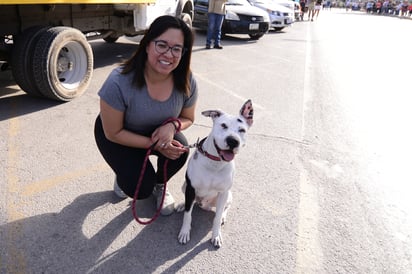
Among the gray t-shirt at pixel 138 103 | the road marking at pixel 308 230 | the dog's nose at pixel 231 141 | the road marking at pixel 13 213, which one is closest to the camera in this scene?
the dog's nose at pixel 231 141

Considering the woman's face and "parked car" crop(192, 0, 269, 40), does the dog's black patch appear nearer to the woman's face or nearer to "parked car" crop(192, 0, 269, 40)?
the woman's face

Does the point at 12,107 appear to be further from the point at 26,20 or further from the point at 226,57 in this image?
the point at 226,57

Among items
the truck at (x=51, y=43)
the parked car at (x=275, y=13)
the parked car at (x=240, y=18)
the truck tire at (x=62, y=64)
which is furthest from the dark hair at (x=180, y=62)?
the parked car at (x=275, y=13)

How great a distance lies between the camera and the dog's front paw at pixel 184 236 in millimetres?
2334

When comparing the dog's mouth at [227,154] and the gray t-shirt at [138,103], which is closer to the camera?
the dog's mouth at [227,154]

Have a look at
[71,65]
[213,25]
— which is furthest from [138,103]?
[213,25]

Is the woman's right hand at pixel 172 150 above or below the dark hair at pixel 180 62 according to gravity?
below

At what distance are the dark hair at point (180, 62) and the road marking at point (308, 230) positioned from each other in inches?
54.4

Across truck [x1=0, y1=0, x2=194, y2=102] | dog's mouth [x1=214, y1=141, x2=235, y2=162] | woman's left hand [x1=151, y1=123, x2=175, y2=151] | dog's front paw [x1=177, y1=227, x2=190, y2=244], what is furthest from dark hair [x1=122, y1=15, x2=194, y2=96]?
truck [x1=0, y1=0, x2=194, y2=102]

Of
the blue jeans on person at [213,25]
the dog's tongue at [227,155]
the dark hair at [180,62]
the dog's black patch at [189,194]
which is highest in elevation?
the blue jeans on person at [213,25]

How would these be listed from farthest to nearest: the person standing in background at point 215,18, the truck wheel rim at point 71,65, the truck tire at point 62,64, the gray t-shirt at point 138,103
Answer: the person standing in background at point 215,18 → the truck wheel rim at point 71,65 → the truck tire at point 62,64 → the gray t-shirt at point 138,103

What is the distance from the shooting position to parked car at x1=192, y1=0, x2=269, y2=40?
1073cm

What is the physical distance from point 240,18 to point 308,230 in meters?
9.37

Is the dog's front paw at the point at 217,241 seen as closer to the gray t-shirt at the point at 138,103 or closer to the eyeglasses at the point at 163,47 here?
the gray t-shirt at the point at 138,103
